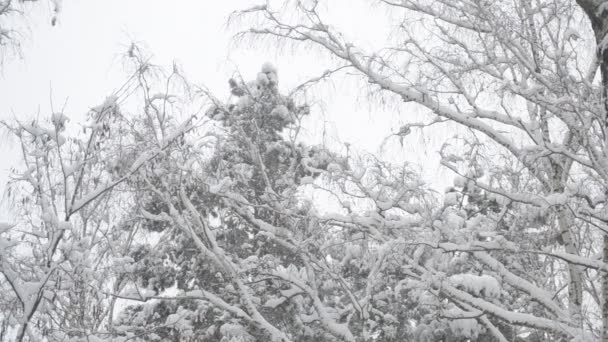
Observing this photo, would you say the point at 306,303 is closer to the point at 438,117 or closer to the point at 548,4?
the point at 438,117

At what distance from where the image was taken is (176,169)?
745cm

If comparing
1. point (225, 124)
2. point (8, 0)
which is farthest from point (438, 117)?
point (225, 124)

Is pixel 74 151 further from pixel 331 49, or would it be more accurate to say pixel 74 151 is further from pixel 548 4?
pixel 548 4

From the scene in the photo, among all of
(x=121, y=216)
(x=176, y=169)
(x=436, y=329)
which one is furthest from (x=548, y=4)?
(x=121, y=216)

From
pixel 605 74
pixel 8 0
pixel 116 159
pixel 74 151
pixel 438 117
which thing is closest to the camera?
pixel 605 74

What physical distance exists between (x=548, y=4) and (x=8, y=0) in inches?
203

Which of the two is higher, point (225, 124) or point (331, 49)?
point (225, 124)

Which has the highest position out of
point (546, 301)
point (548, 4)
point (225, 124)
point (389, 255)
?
point (225, 124)

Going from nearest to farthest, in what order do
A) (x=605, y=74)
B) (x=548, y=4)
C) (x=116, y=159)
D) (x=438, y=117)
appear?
(x=605, y=74) < (x=548, y=4) < (x=438, y=117) < (x=116, y=159)

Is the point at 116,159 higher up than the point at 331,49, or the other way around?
the point at 331,49

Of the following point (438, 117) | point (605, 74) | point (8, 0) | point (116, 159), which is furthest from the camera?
point (116, 159)

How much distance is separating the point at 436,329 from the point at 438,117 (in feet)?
10.7

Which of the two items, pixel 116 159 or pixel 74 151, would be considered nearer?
pixel 116 159

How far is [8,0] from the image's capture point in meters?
4.77
